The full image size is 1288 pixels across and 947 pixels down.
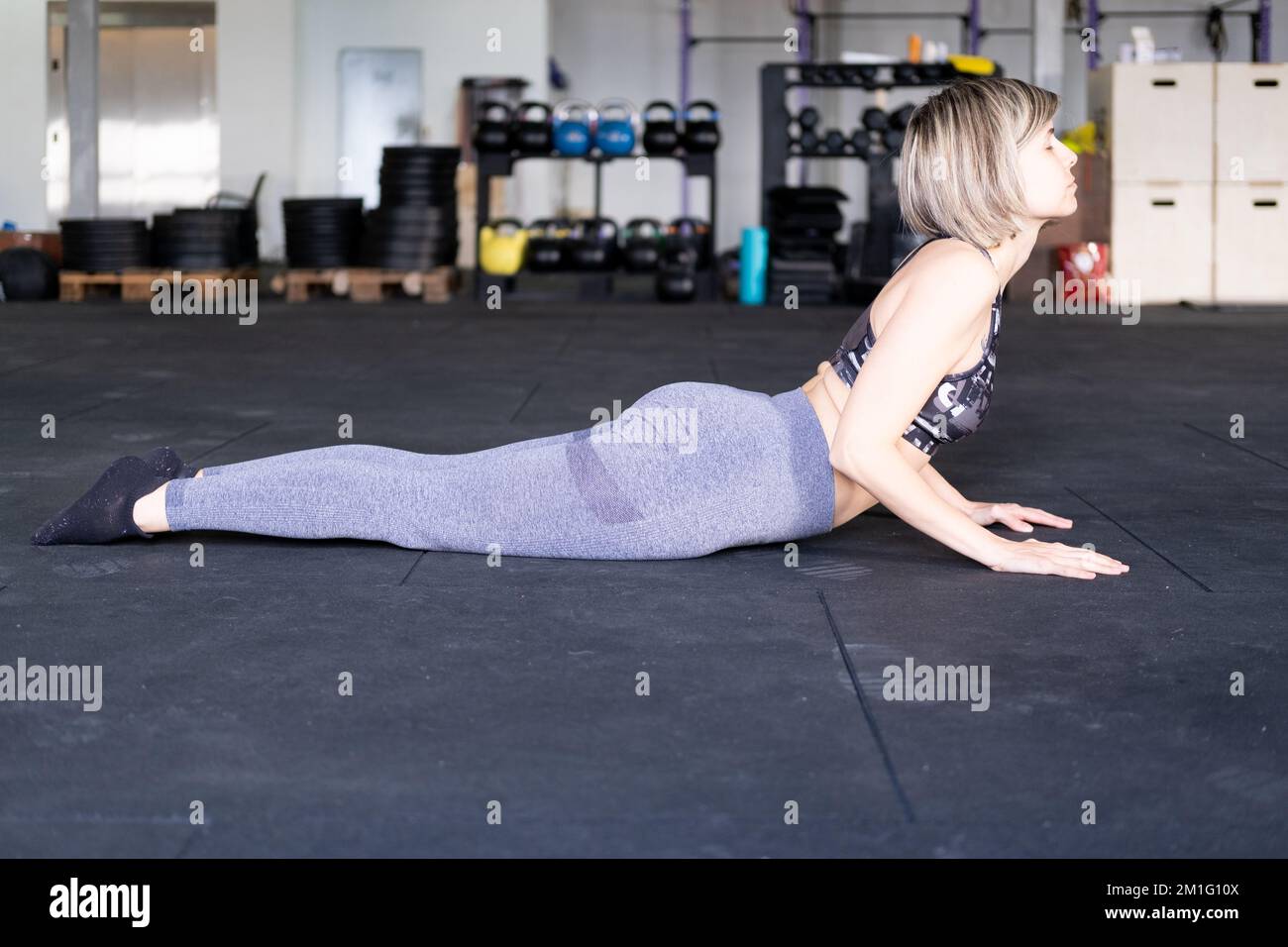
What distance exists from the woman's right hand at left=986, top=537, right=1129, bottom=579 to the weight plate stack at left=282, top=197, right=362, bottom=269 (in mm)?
8900

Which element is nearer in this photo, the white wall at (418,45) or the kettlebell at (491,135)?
the kettlebell at (491,135)

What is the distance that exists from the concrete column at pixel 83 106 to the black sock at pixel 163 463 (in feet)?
29.5

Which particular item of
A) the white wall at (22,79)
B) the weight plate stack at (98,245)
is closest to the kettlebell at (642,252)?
the weight plate stack at (98,245)

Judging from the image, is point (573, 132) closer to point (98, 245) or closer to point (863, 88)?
point (863, 88)

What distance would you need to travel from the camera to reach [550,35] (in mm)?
16109

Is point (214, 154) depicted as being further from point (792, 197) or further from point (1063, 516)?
point (1063, 516)

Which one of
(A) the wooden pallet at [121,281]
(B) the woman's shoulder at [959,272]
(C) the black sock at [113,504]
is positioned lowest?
(C) the black sock at [113,504]

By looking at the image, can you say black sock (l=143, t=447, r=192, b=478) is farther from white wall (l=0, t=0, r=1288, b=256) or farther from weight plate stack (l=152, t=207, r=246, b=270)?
white wall (l=0, t=0, r=1288, b=256)

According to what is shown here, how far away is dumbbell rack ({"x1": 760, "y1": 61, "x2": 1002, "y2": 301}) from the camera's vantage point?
10070mm

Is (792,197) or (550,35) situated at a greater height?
(550,35)

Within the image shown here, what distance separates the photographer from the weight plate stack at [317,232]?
10.6 metres

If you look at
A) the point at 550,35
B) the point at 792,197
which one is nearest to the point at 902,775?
the point at 792,197

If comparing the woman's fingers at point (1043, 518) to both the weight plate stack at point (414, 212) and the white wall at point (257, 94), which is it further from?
the white wall at point (257, 94)
